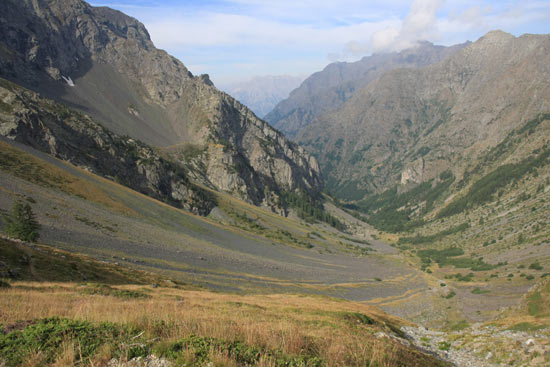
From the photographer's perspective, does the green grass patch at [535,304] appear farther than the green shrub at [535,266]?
No

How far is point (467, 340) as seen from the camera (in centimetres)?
2756

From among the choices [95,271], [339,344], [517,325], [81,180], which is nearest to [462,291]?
[517,325]

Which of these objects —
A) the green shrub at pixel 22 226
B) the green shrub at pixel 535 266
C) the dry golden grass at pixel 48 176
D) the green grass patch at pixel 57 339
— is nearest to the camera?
the green grass patch at pixel 57 339

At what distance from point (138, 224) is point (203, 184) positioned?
99373mm

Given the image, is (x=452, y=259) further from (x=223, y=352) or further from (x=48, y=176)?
(x=223, y=352)

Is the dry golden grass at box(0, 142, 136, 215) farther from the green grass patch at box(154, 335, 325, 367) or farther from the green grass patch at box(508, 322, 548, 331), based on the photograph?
the green grass patch at box(154, 335, 325, 367)

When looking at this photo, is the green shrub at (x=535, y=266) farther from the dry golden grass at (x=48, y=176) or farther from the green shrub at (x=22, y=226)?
the green shrub at (x=22, y=226)

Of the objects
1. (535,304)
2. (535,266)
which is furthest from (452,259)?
(535,304)

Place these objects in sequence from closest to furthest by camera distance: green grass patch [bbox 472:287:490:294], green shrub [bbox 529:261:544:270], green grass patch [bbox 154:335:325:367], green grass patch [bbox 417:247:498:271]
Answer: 1. green grass patch [bbox 154:335:325:367]
2. green grass patch [bbox 472:287:490:294]
3. green shrub [bbox 529:261:544:270]
4. green grass patch [bbox 417:247:498:271]

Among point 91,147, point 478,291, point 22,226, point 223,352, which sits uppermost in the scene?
point 91,147

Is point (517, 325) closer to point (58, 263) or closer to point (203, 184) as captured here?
point (58, 263)

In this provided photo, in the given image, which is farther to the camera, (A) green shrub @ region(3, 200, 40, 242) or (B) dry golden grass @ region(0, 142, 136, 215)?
(B) dry golden grass @ region(0, 142, 136, 215)

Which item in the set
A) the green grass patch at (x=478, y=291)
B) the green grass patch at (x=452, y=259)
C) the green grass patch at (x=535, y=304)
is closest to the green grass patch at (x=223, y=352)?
the green grass patch at (x=535, y=304)

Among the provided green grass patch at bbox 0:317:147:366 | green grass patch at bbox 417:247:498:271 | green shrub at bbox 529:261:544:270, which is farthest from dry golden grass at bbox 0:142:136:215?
green grass patch at bbox 417:247:498:271
